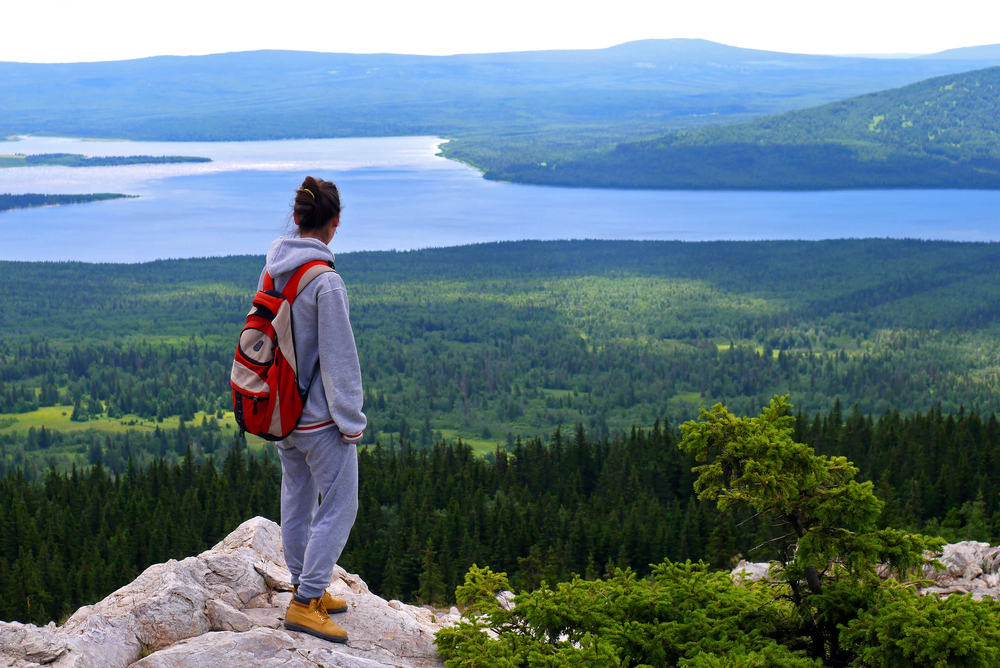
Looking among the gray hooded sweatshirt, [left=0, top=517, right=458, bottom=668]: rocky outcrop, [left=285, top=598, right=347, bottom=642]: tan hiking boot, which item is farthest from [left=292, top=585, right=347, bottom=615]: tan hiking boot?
the gray hooded sweatshirt

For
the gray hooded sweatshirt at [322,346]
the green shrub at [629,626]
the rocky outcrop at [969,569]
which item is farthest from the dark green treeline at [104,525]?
the gray hooded sweatshirt at [322,346]

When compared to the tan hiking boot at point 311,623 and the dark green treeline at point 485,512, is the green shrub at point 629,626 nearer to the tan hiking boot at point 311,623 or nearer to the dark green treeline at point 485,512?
the tan hiking boot at point 311,623

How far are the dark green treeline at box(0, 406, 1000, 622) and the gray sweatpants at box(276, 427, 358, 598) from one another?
20.8 m

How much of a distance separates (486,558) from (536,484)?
51.6ft

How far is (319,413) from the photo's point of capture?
9.11m

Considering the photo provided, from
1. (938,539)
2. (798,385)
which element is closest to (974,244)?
(798,385)

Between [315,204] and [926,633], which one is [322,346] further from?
[926,633]

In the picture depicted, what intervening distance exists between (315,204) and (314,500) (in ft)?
10.00

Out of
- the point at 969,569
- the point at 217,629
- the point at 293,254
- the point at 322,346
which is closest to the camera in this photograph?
the point at 322,346

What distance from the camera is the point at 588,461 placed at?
2201 inches

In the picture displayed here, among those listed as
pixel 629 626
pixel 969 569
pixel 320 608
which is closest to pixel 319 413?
pixel 320 608

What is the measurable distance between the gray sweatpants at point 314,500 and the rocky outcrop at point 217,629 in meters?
0.78

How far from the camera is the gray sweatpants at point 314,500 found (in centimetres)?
931

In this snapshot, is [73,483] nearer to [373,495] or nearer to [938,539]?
[373,495]
